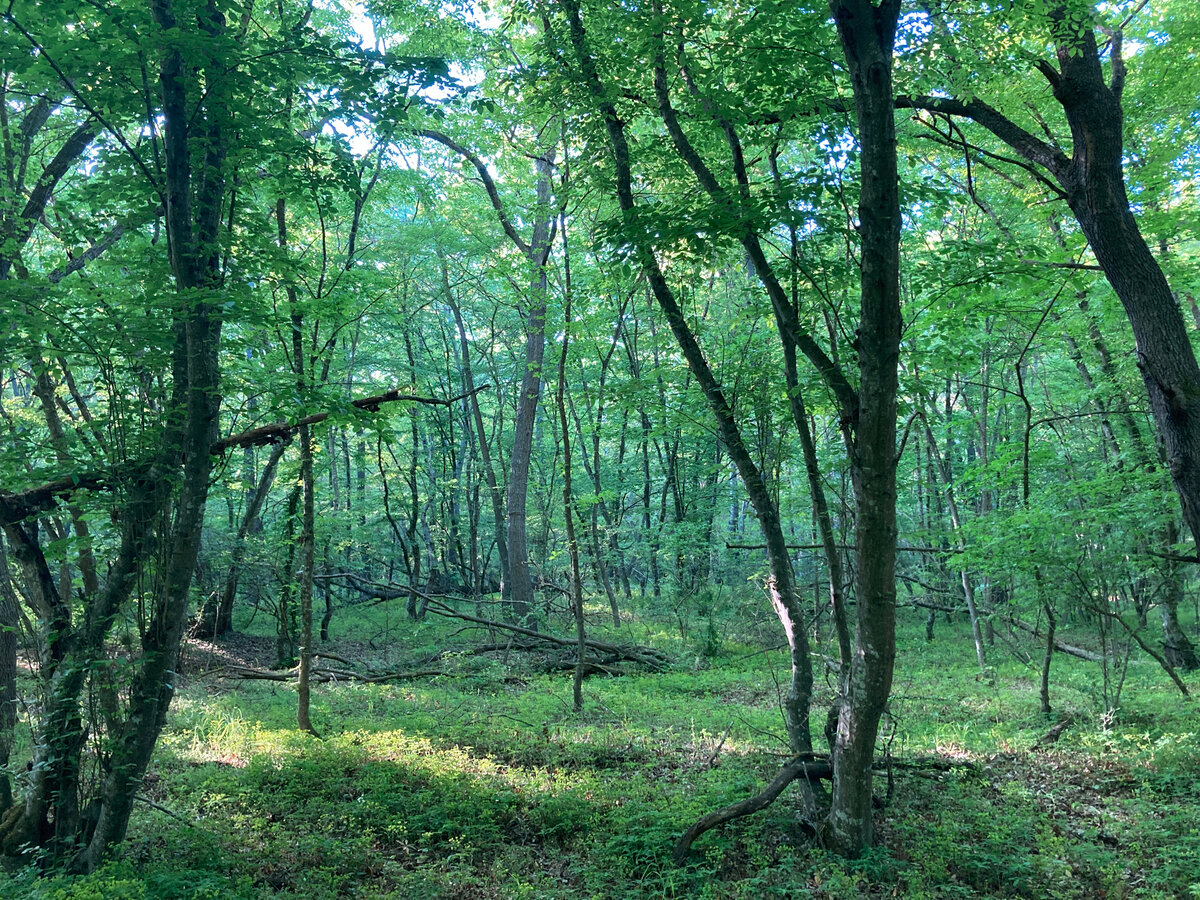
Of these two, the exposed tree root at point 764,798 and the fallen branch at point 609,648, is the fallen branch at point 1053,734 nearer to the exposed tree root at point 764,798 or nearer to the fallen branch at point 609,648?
the exposed tree root at point 764,798

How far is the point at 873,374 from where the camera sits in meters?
4.29

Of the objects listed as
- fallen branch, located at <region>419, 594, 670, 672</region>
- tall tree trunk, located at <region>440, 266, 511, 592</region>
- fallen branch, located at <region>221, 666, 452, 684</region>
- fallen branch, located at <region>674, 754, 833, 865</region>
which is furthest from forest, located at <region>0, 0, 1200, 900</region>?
tall tree trunk, located at <region>440, 266, 511, 592</region>

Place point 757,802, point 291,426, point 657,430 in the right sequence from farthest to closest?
point 657,430
point 291,426
point 757,802

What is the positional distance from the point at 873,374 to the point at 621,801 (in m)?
4.03

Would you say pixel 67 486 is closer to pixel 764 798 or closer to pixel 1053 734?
pixel 764 798

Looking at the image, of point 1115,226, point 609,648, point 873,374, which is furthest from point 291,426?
point 609,648

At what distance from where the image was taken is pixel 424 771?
20.1ft

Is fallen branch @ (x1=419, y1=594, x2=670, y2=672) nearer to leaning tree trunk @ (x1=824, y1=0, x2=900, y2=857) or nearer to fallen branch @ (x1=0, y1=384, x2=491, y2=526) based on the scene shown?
fallen branch @ (x1=0, y1=384, x2=491, y2=526)

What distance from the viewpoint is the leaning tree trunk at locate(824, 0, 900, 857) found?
13.7ft

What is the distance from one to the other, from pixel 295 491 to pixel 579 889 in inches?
331

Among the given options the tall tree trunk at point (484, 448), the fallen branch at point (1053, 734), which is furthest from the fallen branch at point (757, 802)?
the tall tree trunk at point (484, 448)

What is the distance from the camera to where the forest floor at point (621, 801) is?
4.31 m

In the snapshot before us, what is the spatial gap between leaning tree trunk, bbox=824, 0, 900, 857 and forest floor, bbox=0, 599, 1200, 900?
0.98 metres

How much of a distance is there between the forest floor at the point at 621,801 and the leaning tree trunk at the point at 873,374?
98cm
